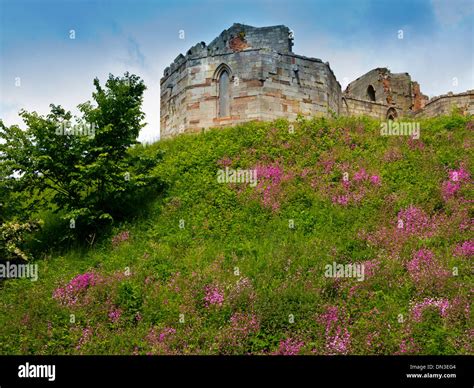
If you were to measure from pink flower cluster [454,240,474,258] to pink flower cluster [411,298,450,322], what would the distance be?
6.68 feet

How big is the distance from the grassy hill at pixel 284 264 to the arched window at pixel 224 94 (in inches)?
214

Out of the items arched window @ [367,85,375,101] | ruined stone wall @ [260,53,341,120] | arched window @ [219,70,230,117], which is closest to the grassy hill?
ruined stone wall @ [260,53,341,120]

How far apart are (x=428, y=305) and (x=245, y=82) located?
1669 cm

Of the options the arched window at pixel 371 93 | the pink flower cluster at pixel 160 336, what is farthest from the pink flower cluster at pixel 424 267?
the arched window at pixel 371 93

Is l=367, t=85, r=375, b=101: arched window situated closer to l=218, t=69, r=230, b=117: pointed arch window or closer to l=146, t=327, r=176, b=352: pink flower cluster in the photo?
l=218, t=69, r=230, b=117: pointed arch window

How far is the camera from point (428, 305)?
10.4m

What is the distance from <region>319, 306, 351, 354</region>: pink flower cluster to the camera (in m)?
9.75

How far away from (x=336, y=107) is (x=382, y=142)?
340 inches

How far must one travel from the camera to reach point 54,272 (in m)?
14.6

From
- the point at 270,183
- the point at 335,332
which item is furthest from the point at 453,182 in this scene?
the point at 335,332

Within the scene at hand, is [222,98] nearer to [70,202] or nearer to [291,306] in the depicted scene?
[70,202]

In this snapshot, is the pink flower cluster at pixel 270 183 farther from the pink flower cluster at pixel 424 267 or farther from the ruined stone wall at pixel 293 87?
the ruined stone wall at pixel 293 87

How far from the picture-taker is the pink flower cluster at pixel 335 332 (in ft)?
32.0

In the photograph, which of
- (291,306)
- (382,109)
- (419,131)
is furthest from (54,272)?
(382,109)
